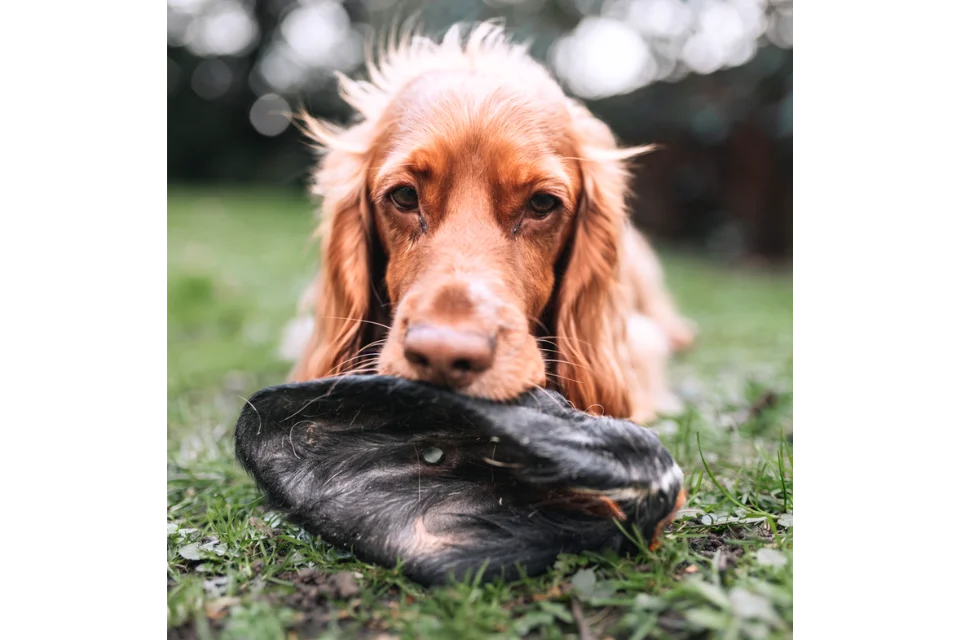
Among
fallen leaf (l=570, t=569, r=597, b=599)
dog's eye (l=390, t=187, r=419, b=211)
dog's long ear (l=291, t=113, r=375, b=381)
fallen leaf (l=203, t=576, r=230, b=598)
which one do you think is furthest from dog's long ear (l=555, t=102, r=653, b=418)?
fallen leaf (l=203, t=576, r=230, b=598)

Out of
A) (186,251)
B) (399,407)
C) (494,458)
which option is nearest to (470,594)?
(494,458)

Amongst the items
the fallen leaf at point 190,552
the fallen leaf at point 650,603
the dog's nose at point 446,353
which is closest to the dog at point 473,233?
the dog's nose at point 446,353

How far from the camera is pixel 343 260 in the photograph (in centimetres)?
296

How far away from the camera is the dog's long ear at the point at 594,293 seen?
2824 millimetres

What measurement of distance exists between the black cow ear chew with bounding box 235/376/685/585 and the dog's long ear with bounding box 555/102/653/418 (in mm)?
693

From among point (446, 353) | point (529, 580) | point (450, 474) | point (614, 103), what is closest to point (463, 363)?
point (446, 353)

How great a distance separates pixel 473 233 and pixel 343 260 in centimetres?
77

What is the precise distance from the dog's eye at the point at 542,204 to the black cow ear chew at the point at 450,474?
73 centimetres

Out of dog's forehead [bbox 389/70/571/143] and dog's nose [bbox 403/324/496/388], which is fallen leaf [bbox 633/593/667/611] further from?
dog's forehead [bbox 389/70/571/143]

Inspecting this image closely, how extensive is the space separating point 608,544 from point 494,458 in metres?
0.37

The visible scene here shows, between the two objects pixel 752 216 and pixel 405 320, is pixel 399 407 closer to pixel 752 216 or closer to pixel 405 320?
pixel 405 320

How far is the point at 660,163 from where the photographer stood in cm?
1228

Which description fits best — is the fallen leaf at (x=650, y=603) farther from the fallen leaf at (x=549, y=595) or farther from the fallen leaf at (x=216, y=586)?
the fallen leaf at (x=216, y=586)

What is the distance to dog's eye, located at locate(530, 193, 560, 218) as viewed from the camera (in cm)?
256
